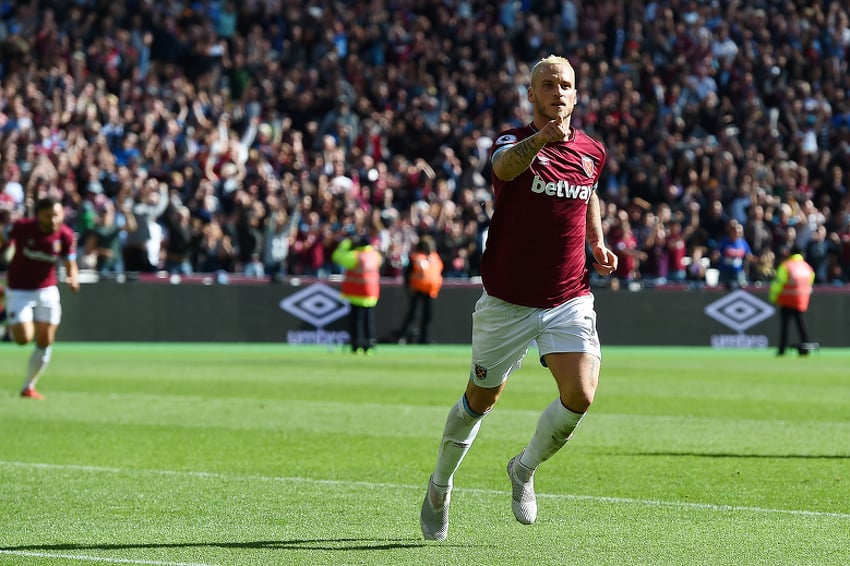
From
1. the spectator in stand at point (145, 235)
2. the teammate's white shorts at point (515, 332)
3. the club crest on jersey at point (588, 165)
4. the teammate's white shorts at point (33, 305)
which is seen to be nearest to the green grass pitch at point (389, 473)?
the teammate's white shorts at point (515, 332)

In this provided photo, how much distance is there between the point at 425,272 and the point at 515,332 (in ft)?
66.8

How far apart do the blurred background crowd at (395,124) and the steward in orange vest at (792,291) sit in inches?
100

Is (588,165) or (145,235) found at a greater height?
(588,165)

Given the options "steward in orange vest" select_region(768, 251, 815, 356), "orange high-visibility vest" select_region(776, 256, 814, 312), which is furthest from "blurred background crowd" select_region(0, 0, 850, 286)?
"orange high-visibility vest" select_region(776, 256, 814, 312)

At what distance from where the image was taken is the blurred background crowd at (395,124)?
1160 inches

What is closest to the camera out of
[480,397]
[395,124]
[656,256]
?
[480,397]

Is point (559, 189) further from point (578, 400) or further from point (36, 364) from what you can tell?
point (36, 364)

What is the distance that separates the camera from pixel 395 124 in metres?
33.8

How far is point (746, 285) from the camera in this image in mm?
30188

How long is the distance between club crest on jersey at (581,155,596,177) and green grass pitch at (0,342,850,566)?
6.18ft

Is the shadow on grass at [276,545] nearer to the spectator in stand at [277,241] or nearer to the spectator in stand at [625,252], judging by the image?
the spectator in stand at [277,241]

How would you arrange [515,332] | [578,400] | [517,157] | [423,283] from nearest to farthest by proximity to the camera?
[517,157], [578,400], [515,332], [423,283]

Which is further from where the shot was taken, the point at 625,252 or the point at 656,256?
the point at 656,256

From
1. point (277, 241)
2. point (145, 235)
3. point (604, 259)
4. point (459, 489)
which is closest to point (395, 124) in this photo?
point (277, 241)
